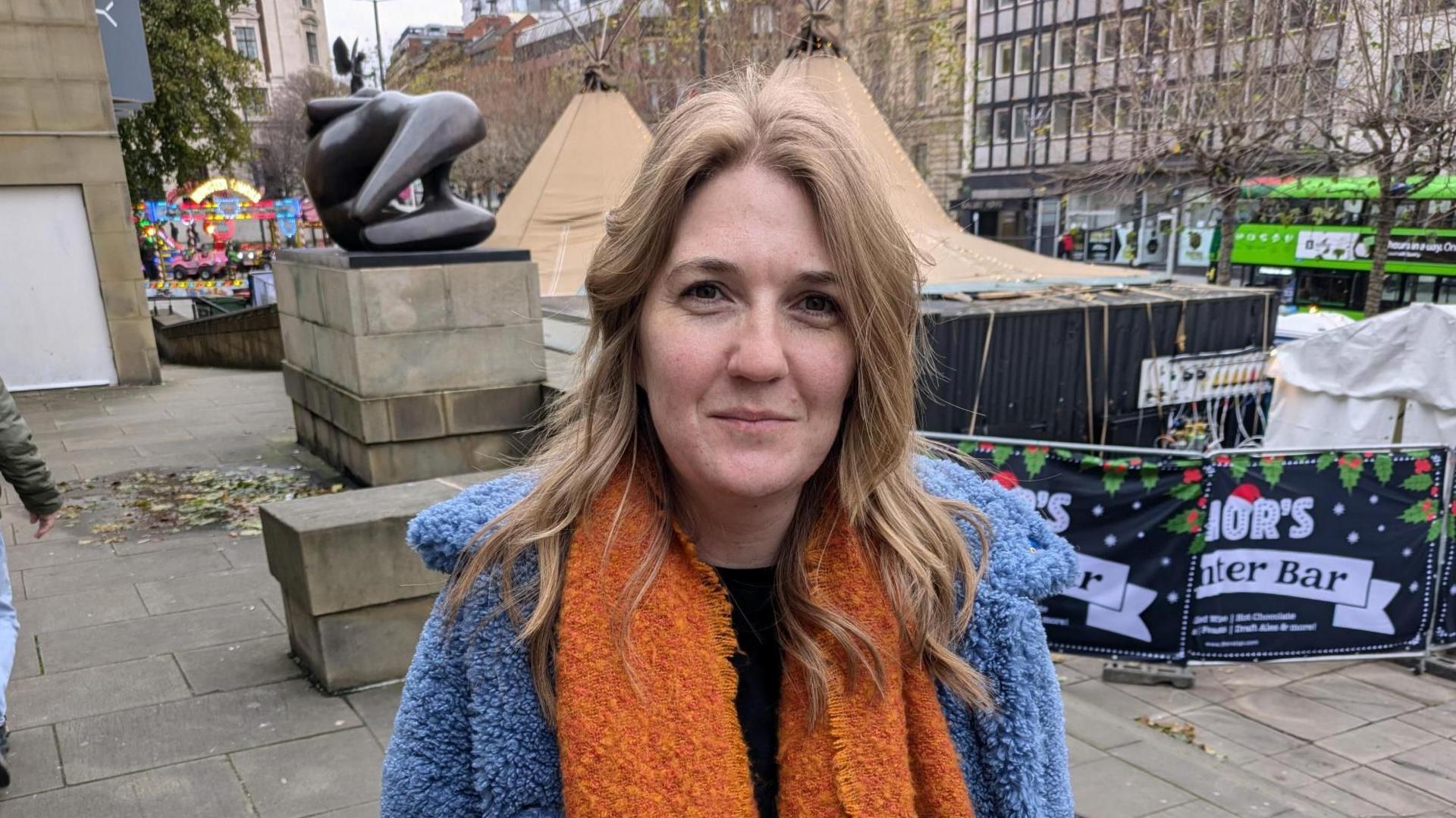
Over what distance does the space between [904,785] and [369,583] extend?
3.36m

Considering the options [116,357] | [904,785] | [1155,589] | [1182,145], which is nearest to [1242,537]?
[1155,589]

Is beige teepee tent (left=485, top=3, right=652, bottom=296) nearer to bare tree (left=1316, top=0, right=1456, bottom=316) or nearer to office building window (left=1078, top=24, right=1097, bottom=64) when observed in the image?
office building window (left=1078, top=24, right=1097, bottom=64)

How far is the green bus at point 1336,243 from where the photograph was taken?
17.7m

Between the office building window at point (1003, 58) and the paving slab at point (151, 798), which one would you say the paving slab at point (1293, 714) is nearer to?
the paving slab at point (151, 798)

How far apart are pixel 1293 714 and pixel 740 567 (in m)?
6.06

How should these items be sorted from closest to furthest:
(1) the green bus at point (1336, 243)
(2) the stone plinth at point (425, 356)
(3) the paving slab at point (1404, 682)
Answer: (3) the paving slab at point (1404, 682) < (2) the stone plinth at point (425, 356) < (1) the green bus at point (1336, 243)

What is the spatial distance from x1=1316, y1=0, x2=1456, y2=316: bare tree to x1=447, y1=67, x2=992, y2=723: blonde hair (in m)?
14.3

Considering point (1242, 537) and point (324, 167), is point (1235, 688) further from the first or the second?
point (324, 167)

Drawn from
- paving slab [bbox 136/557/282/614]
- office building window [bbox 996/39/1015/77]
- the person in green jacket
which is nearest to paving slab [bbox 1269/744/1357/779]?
paving slab [bbox 136/557/282/614]

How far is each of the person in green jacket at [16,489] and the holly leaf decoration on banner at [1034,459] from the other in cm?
526

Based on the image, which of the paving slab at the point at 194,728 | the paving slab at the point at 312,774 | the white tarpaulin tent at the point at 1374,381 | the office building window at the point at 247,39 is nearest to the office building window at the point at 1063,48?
the white tarpaulin tent at the point at 1374,381

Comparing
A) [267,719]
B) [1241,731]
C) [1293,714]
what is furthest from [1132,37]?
[267,719]

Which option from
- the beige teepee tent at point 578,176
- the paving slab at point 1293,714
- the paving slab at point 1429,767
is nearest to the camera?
the paving slab at point 1429,767

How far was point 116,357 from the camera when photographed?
12711mm
